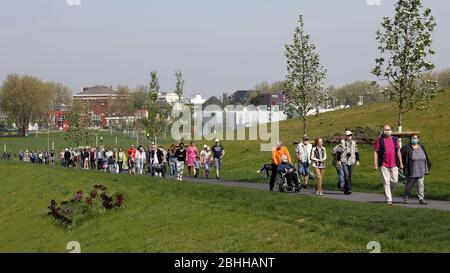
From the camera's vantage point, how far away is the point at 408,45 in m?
24.6

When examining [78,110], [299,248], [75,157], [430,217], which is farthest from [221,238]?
[78,110]

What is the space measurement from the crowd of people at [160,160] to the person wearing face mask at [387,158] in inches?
562

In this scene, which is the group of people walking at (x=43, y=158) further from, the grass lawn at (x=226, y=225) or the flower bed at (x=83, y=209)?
the flower bed at (x=83, y=209)

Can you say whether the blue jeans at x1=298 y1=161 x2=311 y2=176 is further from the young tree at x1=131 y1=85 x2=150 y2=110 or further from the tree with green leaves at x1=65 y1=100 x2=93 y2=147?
the young tree at x1=131 y1=85 x2=150 y2=110

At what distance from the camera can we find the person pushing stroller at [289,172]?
69.2ft

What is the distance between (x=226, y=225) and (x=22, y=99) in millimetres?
145243

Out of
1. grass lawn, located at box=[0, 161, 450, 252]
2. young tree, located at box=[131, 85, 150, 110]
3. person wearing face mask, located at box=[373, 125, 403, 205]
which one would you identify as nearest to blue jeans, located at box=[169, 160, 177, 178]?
grass lawn, located at box=[0, 161, 450, 252]

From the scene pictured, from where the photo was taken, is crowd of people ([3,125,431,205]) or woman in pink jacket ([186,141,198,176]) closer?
crowd of people ([3,125,431,205])

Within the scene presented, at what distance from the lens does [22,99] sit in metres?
153

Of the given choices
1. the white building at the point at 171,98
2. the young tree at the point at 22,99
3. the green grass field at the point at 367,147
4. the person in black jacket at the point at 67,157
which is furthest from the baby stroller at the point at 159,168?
the young tree at the point at 22,99

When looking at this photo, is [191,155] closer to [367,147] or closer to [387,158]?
[367,147]

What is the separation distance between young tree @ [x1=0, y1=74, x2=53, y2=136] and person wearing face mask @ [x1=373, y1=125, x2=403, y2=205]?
14452 cm

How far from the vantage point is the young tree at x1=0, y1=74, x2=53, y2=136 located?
153 metres
